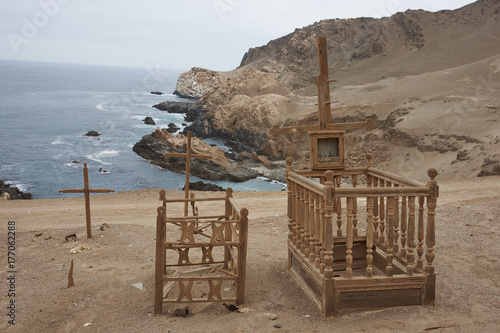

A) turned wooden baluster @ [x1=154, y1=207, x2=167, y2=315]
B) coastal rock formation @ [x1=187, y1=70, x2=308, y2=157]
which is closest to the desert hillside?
coastal rock formation @ [x1=187, y1=70, x2=308, y2=157]

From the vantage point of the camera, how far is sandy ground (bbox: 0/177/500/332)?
5547 mm

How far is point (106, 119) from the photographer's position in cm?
6550

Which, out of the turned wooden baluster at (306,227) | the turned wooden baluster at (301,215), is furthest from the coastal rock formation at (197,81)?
the turned wooden baluster at (306,227)

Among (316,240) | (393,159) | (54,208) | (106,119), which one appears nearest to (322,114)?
(316,240)

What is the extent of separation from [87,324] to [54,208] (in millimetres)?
12135

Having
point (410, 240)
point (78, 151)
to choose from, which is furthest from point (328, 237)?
point (78, 151)

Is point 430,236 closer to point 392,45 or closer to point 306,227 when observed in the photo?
point 306,227

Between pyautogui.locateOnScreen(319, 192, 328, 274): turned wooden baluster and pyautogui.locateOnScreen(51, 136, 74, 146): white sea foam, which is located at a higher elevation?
pyautogui.locateOnScreen(51, 136, 74, 146): white sea foam

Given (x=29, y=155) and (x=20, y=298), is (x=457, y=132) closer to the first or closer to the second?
(x=20, y=298)

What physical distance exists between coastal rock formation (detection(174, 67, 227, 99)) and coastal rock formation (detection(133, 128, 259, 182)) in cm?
5091

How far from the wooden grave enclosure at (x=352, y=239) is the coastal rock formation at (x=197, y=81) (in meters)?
81.5

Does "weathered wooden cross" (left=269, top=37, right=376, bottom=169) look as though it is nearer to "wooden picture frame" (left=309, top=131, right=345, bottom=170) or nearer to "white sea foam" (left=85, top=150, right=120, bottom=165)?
"wooden picture frame" (left=309, top=131, right=345, bottom=170)

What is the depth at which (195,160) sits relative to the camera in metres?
33.2

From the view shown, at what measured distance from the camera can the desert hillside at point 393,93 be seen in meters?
28.2
